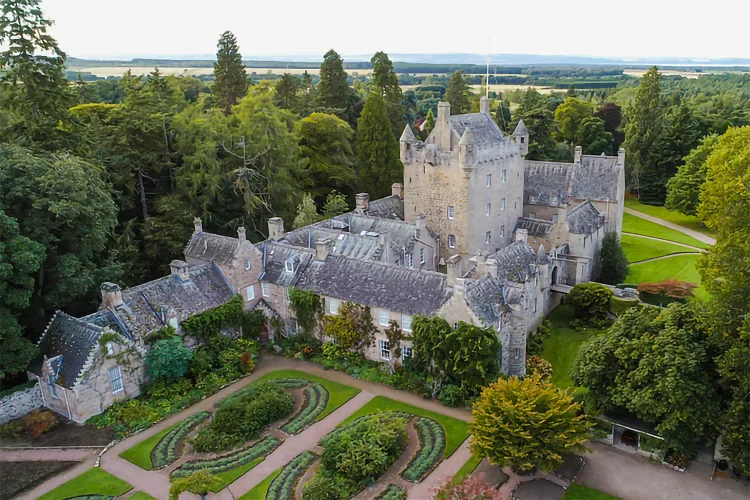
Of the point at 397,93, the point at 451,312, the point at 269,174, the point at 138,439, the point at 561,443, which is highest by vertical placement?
the point at 397,93

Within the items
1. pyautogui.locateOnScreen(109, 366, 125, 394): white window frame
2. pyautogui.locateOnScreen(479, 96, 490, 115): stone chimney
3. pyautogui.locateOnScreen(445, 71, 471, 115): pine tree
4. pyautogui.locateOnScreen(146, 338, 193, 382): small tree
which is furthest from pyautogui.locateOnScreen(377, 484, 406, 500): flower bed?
pyautogui.locateOnScreen(445, 71, 471, 115): pine tree

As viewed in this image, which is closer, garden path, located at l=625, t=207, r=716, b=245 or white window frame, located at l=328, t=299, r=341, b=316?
white window frame, located at l=328, t=299, r=341, b=316

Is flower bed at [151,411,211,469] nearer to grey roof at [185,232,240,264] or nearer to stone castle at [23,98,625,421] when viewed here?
stone castle at [23,98,625,421]

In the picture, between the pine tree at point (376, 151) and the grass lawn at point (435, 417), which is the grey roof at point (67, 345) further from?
the pine tree at point (376, 151)

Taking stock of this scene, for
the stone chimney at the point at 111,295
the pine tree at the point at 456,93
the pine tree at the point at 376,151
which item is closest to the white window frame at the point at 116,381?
the stone chimney at the point at 111,295

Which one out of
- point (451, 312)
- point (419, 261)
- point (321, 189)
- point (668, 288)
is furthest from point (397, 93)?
point (451, 312)

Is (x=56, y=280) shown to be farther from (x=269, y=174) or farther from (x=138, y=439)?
(x=269, y=174)
